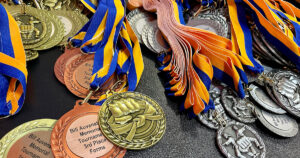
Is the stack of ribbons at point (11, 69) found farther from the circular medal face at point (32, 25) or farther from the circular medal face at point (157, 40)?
the circular medal face at point (157, 40)

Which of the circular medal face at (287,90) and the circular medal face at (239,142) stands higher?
the circular medal face at (287,90)

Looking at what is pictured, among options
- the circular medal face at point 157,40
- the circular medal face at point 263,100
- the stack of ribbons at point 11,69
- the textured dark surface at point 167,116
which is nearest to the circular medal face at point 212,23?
the circular medal face at point 157,40

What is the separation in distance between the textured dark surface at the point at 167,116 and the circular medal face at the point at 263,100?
0.40ft

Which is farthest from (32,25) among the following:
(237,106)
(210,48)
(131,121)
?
(237,106)

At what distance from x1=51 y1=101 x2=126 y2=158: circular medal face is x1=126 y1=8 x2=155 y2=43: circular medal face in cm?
73

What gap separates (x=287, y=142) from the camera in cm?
126

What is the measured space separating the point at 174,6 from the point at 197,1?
0.31 m

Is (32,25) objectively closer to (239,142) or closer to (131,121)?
(131,121)

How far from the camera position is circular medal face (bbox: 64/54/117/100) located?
117 cm

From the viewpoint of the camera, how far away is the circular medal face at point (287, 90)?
133 centimetres

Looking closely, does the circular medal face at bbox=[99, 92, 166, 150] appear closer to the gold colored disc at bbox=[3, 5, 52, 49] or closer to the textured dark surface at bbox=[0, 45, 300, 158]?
the textured dark surface at bbox=[0, 45, 300, 158]

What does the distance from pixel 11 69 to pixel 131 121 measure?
0.60 meters

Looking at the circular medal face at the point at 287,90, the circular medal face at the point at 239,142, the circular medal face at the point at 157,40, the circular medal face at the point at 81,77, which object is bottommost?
the circular medal face at the point at 239,142

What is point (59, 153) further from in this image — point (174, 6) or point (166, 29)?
point (174, 6)
